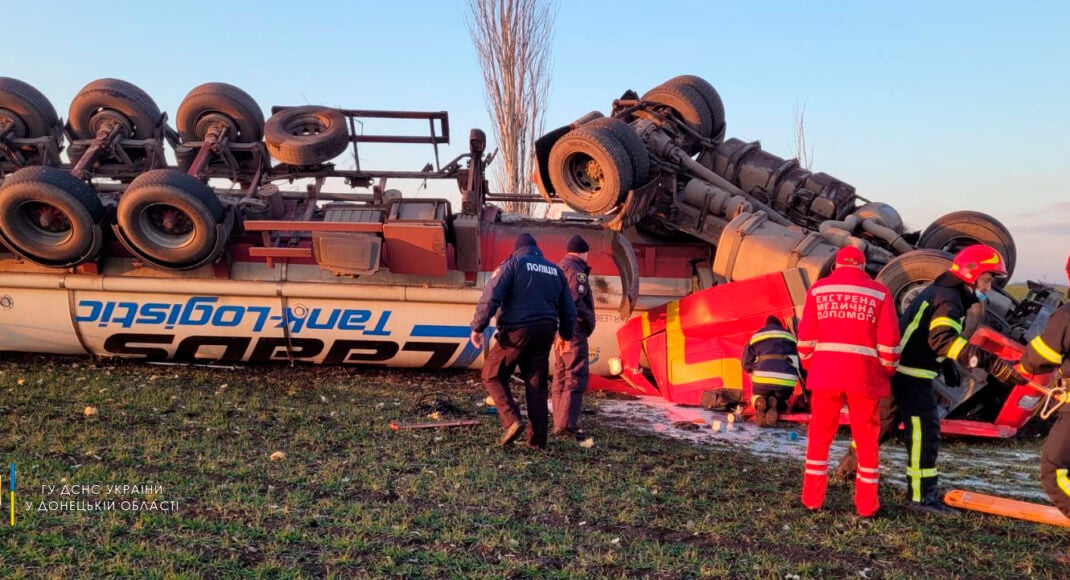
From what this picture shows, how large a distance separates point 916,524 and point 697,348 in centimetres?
341

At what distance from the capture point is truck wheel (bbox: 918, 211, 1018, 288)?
7.66 metres

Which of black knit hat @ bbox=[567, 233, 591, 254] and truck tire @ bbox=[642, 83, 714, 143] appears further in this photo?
truck tire @ bbox=[642, 83, 714, 143]

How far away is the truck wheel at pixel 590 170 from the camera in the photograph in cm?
725

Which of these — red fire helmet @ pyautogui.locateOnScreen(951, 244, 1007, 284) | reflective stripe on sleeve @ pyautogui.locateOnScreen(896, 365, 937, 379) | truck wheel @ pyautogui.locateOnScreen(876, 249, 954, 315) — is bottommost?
reflective stripe on sleeve @ pyautogui.locateOnScreen(896, 365, 937, 379)

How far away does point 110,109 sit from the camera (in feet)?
29.3

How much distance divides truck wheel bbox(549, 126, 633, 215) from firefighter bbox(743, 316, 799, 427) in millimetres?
1924

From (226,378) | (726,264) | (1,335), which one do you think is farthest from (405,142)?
(1,335)

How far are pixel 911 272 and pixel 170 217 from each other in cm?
674

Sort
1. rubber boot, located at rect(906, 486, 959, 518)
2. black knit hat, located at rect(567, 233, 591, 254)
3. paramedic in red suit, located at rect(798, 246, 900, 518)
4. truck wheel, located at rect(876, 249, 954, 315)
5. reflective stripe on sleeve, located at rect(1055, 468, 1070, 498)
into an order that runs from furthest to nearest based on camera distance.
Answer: truck wheel, located at rect(876, 249, 954, 315), black knit hat, located at rect(567, 233, 591, 254), rubber boot, located at rect(906, 486, 959, 518), paramedic in red suit, located at rect(798, 246, 900, 518), reflective stripe on sleeve, located at rect(1055, 468, 1070, 498)

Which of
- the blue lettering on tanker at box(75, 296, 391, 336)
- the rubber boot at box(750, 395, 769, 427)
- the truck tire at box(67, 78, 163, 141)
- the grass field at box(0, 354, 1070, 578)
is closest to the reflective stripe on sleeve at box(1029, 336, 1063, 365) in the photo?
the grass field at box(0, 354, 1070, 578)

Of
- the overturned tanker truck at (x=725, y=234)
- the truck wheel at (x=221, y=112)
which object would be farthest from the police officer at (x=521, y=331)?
the truck wheel at (x=221, y=112)

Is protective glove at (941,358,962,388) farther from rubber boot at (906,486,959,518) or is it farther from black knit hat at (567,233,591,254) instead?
black knit hat at (567,233,591,254)

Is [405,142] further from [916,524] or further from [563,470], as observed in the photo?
[916,524]

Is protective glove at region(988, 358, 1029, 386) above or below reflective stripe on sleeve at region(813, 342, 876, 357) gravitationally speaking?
below
